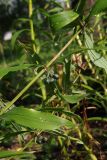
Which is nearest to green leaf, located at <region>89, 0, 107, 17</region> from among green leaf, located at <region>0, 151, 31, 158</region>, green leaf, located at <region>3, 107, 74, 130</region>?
green leaf, located at <region>3, 107, 74, 130</region>

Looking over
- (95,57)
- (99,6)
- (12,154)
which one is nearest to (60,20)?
(99,6)

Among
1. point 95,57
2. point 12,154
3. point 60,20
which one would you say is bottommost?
point 12,154

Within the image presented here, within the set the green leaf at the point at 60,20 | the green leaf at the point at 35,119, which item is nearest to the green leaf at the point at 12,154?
the green leaf at the point at 35,119

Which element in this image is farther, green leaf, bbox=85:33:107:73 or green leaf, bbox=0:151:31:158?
green leaf, bbox=85:33:107:73

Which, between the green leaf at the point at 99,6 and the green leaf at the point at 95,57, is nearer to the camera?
the green leaf at the point at 99,6

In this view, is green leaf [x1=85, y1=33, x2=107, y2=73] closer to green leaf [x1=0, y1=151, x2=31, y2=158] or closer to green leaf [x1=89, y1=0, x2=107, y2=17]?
green leaf [x1=89, y1=0, x2=107, y2=17]

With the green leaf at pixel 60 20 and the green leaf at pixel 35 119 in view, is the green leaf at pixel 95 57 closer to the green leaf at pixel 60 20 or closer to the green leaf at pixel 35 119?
the green leaf at pixel 60 20

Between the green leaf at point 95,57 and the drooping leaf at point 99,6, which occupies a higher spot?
the drooping leaf at point 99,6

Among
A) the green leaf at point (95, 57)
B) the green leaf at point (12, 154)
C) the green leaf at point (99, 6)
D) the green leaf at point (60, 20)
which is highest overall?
the green leaf at point (99, 6)

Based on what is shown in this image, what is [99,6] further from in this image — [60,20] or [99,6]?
[60,20]

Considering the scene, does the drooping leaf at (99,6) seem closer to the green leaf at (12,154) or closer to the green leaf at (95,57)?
the green leaf at (95,57)
